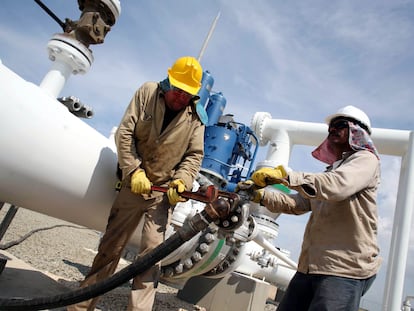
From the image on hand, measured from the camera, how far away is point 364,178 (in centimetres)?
169

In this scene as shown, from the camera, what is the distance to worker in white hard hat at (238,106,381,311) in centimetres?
161

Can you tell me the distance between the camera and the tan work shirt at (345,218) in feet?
5.28

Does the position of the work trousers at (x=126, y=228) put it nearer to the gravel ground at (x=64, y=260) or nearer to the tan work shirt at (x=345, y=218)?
the tan work shirt at (x=345, y=218)

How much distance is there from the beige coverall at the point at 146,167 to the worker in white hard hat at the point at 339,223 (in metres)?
0.59

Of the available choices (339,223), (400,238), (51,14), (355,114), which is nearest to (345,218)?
(339,223)

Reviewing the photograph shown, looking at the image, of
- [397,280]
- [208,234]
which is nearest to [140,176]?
[208,234]

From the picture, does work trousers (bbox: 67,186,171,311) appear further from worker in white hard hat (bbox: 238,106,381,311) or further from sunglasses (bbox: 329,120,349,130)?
sunglasses (bbox: 329,120,349,130)

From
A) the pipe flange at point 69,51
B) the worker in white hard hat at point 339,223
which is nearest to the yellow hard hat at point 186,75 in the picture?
the worker in white hard hat at point 339,223

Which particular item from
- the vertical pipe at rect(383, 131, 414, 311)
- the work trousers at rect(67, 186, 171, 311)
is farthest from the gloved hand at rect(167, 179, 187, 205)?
the vertical pipe at rect(383, 131, 414, 311)

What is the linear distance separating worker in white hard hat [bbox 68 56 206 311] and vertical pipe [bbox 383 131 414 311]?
9.71 feet

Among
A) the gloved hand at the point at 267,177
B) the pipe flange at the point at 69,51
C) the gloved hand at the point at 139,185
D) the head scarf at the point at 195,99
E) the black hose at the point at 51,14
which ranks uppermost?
the black hose at the point at 51,14

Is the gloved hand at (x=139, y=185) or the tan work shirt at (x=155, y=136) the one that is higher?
the tan work shirt at (x=155, y=136)

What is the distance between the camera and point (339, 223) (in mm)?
1762

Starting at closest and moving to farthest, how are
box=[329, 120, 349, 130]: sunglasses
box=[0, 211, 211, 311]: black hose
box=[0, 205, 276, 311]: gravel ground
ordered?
box=[0, 211, 211, 311]: black hose → box=[329, 120, 349, 130]: sunglasses → box=[0, 205, 276, 311]: gravel ground
